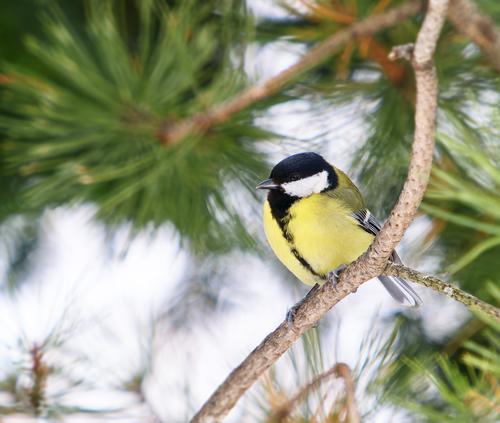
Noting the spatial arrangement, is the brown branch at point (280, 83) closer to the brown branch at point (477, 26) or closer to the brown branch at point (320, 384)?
the brown branch at point (477, 26)

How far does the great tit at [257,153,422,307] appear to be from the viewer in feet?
3.88

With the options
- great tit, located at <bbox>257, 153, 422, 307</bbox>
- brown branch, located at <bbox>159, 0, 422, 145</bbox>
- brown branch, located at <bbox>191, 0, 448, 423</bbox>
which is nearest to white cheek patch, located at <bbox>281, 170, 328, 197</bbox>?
great tit, located at <bbox>257, 153, 422, 307</bbox>

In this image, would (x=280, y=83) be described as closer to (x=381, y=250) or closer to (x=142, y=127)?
(x=142, y=127)

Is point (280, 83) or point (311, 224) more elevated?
point (280, 83)

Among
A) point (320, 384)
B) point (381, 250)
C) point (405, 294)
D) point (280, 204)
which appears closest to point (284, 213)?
point (280, 204)

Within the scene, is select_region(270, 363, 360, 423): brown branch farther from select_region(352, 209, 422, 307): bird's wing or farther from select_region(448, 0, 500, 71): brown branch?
select_region(448, 0, 500, 71): brown branch

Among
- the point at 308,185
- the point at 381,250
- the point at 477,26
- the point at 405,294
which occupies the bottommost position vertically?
the point at 405,294

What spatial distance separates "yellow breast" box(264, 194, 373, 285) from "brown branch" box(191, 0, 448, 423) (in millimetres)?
258

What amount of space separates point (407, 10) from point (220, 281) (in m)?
0.67

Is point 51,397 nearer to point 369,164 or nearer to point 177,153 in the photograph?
point 177,153

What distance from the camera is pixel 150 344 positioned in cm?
121

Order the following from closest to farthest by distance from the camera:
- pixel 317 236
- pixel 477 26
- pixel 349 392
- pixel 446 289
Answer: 1. pixel 446 289
2. pixel 349 392
3. pixel 477 26
4. pixel 317 236

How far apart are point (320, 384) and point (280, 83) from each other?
0.42 meters

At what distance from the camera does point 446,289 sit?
0.68m
